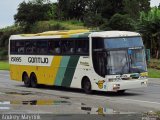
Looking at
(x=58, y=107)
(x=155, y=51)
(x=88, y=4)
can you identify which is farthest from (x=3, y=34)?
(x=58, y=107)

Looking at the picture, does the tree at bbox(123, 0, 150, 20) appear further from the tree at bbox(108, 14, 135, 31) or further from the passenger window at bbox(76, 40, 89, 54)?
the passenger window at bbox(76, 40, 89, 54)

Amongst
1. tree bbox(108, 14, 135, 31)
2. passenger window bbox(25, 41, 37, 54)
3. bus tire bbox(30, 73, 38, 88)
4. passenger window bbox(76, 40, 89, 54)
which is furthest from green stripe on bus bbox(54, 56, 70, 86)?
tree bbox(108, 14, 135, 31)

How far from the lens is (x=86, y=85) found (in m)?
26.3

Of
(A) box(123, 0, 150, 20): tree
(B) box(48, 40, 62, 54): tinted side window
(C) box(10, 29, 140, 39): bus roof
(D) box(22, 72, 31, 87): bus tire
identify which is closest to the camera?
(C) box(10, 29, 140, 39): bus roof

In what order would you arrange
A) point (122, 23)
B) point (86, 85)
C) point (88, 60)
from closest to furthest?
point (88, 60)
point (86, 85)
point (122, 23)

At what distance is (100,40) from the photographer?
25000 mm

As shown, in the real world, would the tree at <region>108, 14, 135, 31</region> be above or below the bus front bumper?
above

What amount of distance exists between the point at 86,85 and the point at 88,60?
133 centimetres

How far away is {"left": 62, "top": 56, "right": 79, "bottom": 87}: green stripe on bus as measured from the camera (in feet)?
88.6

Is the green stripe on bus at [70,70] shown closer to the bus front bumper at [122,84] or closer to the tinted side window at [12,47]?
the bus front bumper at [122,84]

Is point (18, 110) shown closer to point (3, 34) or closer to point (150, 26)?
point (150, 26)

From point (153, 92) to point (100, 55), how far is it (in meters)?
3.34

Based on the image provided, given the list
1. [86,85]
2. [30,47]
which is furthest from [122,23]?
[86,85]

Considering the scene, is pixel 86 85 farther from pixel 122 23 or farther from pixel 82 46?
pixel 122 23
